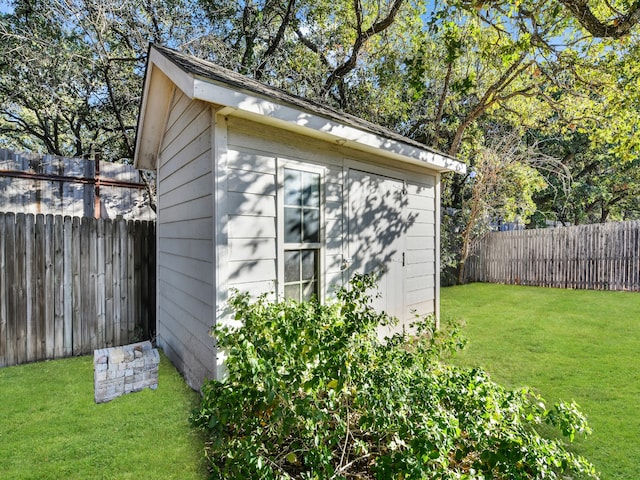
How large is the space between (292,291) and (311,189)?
1.13 metres

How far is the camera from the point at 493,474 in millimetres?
1758

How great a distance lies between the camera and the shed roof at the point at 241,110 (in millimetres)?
2646

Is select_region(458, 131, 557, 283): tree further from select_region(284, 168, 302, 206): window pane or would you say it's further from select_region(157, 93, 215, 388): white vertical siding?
select_region(157, 93, 215, 388): white vertical siding

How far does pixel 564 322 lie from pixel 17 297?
8.19 m

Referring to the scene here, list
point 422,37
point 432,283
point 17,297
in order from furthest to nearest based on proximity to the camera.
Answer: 1. point 422,37
2. point 432,283
3. point 17,297

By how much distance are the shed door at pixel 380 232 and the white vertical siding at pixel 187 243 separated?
1744 millimetres

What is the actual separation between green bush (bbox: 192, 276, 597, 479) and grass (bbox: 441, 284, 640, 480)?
68 centimetres

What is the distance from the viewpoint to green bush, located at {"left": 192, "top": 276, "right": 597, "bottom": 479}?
1.60 m

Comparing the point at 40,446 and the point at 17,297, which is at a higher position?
the point at 17,297

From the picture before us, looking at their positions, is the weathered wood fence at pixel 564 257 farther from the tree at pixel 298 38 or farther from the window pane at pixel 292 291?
the window pane at pixel 292 291

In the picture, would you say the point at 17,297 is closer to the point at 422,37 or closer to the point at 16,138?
the point at 422,37

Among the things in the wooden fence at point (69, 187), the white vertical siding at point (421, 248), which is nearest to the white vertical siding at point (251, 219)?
the white vertical siding at point (421, 248)

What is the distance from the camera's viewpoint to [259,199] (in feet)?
10.2

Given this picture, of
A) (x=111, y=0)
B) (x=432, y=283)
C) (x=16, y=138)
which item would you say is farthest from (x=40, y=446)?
(x=16, y=138)
